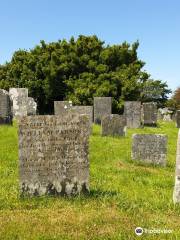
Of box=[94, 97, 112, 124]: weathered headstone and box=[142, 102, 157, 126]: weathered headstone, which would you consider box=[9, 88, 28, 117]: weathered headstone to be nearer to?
box=[94, 97, 112, 124]: weathered headstone

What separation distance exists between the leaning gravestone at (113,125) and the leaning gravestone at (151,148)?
6.32 metres

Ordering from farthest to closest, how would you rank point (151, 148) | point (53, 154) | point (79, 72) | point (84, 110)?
point (79, 72)
point (84, 110)
point (151, 148)
point (53, 154)

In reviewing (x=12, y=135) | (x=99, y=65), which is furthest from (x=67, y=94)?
(x=12, y=135)

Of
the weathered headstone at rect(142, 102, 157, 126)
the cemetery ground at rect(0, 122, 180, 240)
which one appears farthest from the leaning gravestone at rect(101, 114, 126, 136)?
the weathered headstone at rect(142, 102, 157, 126)

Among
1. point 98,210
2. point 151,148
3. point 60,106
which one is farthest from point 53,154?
point 60,106

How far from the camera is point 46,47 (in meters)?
45.0

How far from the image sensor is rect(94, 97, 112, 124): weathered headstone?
2986 cm

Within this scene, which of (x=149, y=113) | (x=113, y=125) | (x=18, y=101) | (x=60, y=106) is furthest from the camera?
(x=149, y=113)

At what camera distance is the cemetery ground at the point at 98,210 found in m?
7.24

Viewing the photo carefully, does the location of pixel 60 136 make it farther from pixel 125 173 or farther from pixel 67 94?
pixel 67 94

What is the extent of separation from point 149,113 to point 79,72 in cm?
1247

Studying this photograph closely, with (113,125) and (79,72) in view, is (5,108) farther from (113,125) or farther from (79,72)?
(79,72)

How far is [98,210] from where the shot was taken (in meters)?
8.37

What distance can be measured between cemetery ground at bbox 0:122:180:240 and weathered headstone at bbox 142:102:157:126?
18.9 m
